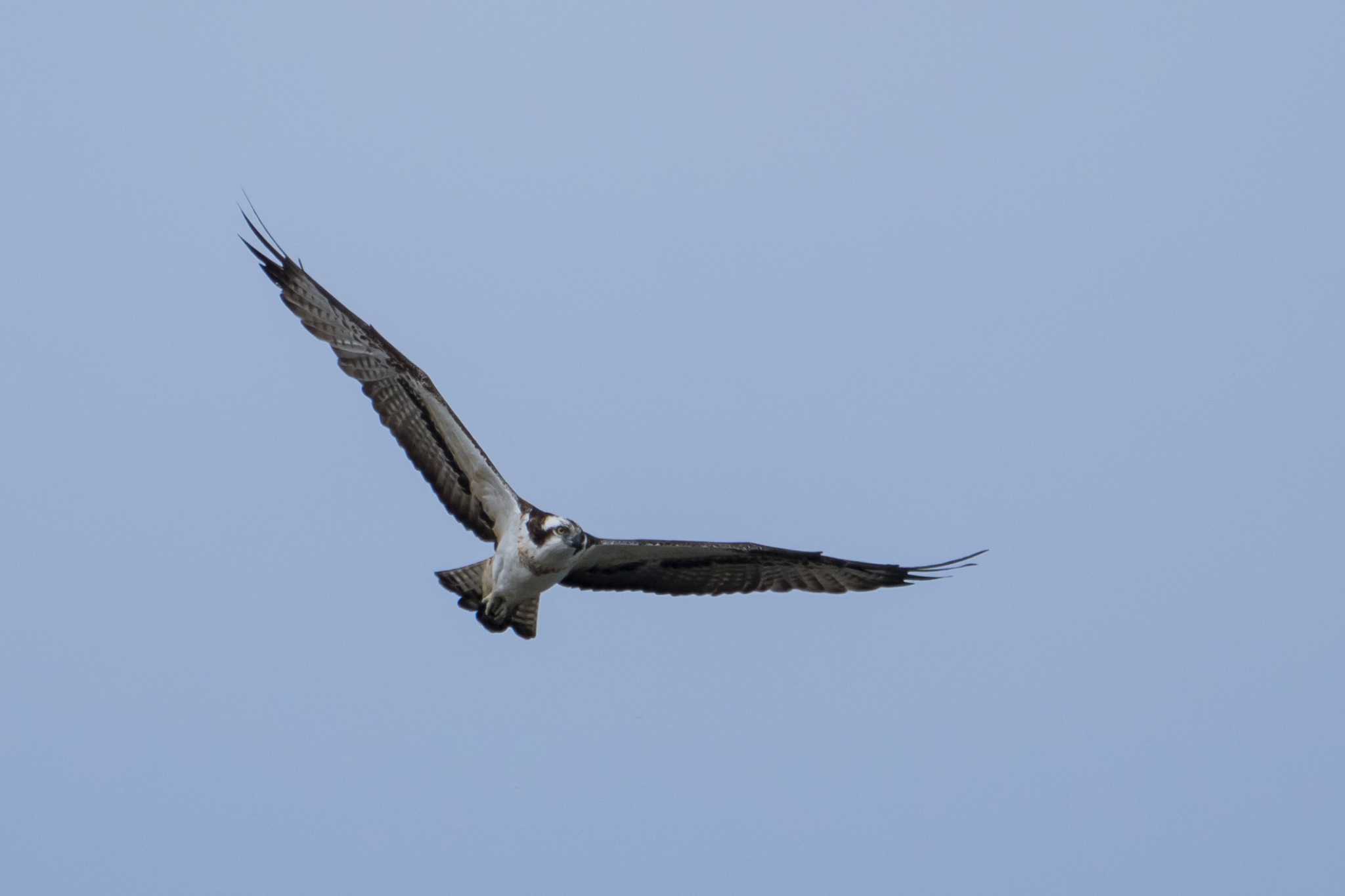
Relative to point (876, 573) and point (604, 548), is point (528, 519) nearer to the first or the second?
point (604, 548)

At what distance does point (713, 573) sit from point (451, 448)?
88.4 inches

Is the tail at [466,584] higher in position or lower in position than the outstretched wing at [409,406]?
lower

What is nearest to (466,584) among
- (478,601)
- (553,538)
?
(478,601)

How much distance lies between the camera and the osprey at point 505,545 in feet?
47.3

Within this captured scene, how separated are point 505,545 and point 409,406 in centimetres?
130

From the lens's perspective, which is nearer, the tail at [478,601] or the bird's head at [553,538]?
the bird's head at [553,538]

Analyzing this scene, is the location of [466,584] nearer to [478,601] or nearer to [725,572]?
[478,601]

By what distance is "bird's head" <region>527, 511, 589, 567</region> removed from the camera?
14023 millimetres

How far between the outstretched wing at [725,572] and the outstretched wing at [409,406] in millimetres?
869

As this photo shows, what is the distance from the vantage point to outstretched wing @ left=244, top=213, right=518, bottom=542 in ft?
47.7

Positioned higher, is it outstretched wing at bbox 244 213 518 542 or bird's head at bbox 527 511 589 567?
outstretched wing at bbox 244 213 518 542

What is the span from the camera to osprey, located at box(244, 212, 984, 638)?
1442cm

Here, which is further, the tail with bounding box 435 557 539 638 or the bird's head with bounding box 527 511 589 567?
the tail with bounding box 435 557 539 638

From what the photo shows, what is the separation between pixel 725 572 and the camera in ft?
49.8
